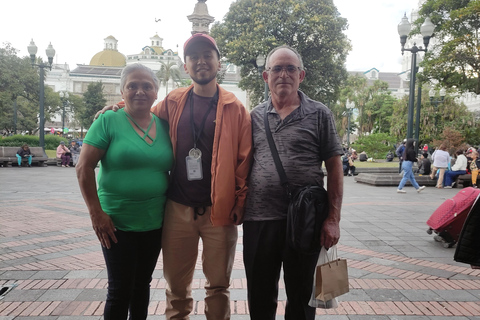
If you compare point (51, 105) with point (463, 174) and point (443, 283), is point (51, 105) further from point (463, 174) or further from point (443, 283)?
point (443, 283)

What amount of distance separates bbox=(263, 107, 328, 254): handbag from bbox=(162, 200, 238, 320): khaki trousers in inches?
19.3

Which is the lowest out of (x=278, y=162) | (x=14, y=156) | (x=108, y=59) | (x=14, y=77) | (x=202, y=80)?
(x=14, y=156)

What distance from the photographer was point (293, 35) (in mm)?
26266

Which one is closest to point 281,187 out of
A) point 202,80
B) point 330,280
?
point 330,280

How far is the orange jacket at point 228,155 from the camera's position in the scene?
2420mm

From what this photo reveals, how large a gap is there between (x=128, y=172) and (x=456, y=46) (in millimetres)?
14415

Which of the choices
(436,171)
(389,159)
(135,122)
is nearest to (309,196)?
(135,122)

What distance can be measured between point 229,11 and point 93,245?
24.8 meters

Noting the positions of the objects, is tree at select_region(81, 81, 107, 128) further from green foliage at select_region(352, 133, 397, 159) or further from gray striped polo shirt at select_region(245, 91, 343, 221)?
gray striped polo shirt at select_region(245, 91, 343, 221)

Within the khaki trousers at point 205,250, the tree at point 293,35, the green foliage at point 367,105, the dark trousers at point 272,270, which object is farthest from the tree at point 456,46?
the green foliage at point 367,105

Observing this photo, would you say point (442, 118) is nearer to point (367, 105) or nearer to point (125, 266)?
point (367, 105)

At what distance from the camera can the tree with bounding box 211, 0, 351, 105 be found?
25.5 metres

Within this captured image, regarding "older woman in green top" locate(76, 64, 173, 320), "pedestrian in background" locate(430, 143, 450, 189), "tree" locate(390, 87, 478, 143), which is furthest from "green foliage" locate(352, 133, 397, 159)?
"older woman in green top" locate(76, 64, 173, 320)

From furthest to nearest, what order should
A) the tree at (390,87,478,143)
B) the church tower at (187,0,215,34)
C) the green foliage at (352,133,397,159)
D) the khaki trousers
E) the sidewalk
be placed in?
the green foliage at (352,133,397,159) → the tree at (390,87,478,143) → the church tower at (187,0,215,34) → the sidewalk → the khaki trousers
